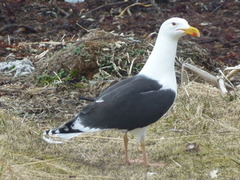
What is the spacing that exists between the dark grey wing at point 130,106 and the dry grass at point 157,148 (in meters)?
0.39

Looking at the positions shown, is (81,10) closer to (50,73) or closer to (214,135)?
(50,73)

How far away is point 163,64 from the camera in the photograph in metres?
5.75

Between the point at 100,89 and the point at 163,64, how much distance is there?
246 centimetres

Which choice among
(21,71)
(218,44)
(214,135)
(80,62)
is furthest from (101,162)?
(218,44)

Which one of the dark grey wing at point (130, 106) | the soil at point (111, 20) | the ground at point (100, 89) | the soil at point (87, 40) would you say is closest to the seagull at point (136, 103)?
the dark grey wing at point (130, 106)

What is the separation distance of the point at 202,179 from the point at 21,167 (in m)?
1.47

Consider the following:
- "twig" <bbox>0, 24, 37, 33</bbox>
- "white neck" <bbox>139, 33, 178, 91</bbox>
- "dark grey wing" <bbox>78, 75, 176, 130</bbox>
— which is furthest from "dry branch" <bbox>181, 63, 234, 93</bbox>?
"twig" <bbox>0, 24, 37, 33</bbox>

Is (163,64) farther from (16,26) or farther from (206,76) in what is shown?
(16,26)

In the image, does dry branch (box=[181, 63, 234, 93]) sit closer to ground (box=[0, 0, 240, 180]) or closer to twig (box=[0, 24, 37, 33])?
ground (box=[0, 0, 240, 180])

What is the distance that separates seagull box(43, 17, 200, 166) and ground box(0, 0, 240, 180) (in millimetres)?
222

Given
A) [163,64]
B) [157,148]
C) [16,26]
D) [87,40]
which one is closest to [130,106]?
[163,64]

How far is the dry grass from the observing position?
534 centimetres

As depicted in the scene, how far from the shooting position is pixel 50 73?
8.61 metres

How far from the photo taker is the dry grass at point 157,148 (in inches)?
210
